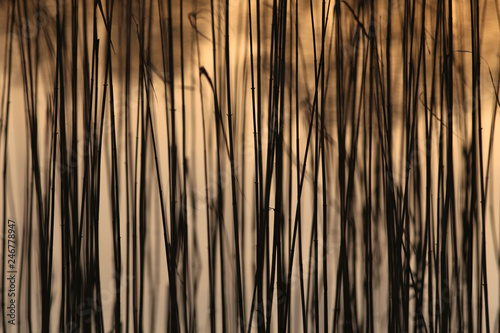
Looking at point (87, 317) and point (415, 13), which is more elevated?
point (415, 13)

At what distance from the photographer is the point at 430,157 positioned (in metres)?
1.14

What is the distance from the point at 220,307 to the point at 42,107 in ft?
2.01

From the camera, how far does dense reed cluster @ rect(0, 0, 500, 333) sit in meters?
1.09

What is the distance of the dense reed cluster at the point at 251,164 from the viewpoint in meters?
1.09


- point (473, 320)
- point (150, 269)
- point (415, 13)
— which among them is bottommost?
point (473, 320)

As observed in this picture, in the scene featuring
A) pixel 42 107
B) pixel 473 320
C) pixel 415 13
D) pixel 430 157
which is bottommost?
pixel 473 320

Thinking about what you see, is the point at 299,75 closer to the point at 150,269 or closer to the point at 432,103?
the point at 432,103

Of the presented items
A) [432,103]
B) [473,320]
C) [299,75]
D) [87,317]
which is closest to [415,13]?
[432,103]

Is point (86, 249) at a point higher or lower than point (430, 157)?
lower

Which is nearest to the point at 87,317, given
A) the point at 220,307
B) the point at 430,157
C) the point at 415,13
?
the point at 220,307

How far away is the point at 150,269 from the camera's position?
1.09 metres

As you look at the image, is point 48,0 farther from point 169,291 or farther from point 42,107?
point 169,291

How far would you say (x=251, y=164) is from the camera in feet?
3.64

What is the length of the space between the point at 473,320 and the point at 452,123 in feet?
1.53
